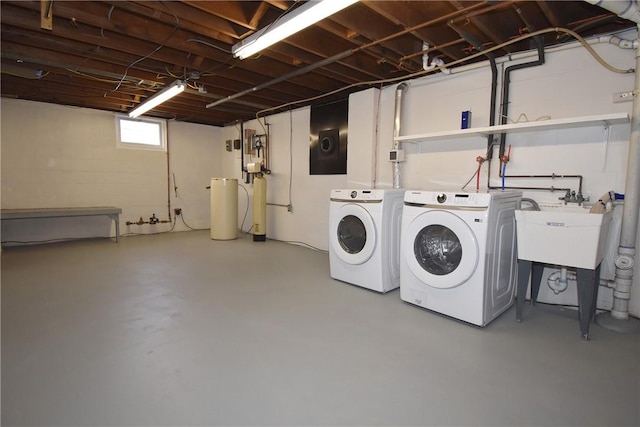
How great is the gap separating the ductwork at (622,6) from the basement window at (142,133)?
21.9 ft

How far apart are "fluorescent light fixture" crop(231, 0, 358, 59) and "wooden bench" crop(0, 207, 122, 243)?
156 inches

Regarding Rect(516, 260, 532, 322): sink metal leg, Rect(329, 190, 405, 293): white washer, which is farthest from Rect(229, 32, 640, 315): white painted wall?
Rect(329, 190, 405, 293): white washer

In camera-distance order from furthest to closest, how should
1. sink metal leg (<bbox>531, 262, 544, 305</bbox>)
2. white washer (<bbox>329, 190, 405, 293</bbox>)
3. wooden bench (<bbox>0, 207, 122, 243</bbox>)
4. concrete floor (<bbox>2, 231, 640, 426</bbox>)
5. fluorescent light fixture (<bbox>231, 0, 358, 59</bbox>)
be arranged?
1. wooden bench (<bbox>0, 207, 122, 243</bbox>)
2. white washer (<bbox>329, 190, 405, 293</bbox>)
3. sink metal leg (<bbox>531, 262, 544, 305</bbox>)
4. fluorescent light fixture (<bbox>231, 0, 358, 59</bbox>)
5. concrete floor (<bbox>2, 231, 640, 426</bbox>)

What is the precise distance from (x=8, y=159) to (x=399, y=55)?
6.01m

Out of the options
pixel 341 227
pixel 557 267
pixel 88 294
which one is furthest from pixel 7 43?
pixel 557 267

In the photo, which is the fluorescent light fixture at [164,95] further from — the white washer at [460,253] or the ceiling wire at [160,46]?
the white washer at [460,253]

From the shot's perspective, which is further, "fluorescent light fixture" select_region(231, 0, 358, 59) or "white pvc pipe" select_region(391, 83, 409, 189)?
"white pvc pipe" select_region(391, 83, 409, 189)

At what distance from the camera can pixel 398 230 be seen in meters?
3.19

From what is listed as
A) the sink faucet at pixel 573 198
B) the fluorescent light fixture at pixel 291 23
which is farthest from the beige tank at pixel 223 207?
the sink faucet at pixel 573 198

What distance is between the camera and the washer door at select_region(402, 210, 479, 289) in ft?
7.82

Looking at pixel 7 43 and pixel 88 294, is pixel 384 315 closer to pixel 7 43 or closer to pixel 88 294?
pixel 88 294

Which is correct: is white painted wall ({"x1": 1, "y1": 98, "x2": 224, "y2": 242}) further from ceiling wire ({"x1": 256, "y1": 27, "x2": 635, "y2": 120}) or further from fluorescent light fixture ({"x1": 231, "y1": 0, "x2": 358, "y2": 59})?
fluorescent light fixture ({"x1": 231, "y1": 0, "x2": 358, "y2": 59})

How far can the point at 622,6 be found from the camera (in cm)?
197

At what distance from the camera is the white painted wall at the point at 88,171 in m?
5.05
